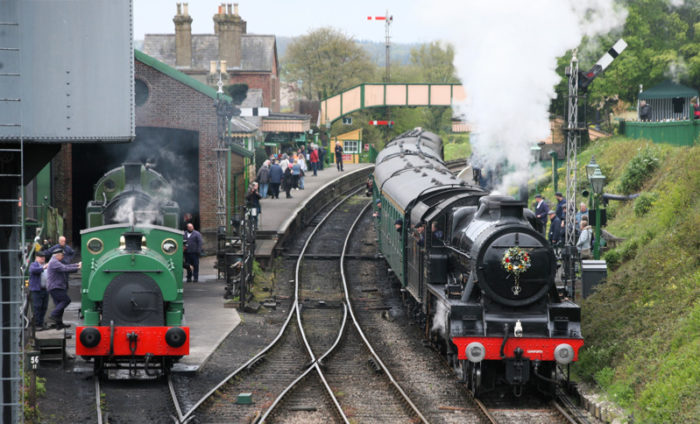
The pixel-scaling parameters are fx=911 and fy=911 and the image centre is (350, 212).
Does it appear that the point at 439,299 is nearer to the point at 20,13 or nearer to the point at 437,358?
the point at 437,358

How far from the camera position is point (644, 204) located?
20.2 m

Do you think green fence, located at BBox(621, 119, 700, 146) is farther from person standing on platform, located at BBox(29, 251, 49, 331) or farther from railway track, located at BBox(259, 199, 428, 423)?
person standing on platform, located at BBox(29, 251, 49, 331)

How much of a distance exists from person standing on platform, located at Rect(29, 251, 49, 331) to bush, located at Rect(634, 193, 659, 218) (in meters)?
12.6

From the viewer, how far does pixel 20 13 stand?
756cm

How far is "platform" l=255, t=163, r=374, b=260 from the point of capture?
2492cm

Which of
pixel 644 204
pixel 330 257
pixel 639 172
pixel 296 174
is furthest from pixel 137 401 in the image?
pixel 296 174

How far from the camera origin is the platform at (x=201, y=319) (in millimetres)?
14289

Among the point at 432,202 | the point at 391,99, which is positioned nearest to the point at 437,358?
the point at 432,202

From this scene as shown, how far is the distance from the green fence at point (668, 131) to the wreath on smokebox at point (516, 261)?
1060cm

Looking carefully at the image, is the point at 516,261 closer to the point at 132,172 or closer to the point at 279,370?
the point at 279,370

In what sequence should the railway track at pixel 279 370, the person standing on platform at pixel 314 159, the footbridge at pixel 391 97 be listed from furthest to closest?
the footbridge at pixel 391 97 → the person standing on platform at pixel 314 159 → the railway track at pixel 279 370

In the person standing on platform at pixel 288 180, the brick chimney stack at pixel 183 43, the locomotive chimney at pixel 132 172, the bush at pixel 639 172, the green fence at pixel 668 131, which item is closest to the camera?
the locomotive chimney at pixel 132 172

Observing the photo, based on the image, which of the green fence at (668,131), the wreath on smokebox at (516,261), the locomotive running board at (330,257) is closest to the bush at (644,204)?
the green fence at (668,131)

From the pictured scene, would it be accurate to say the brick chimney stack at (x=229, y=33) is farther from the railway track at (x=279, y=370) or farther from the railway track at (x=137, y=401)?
the railway track at (x=137, y=401)
